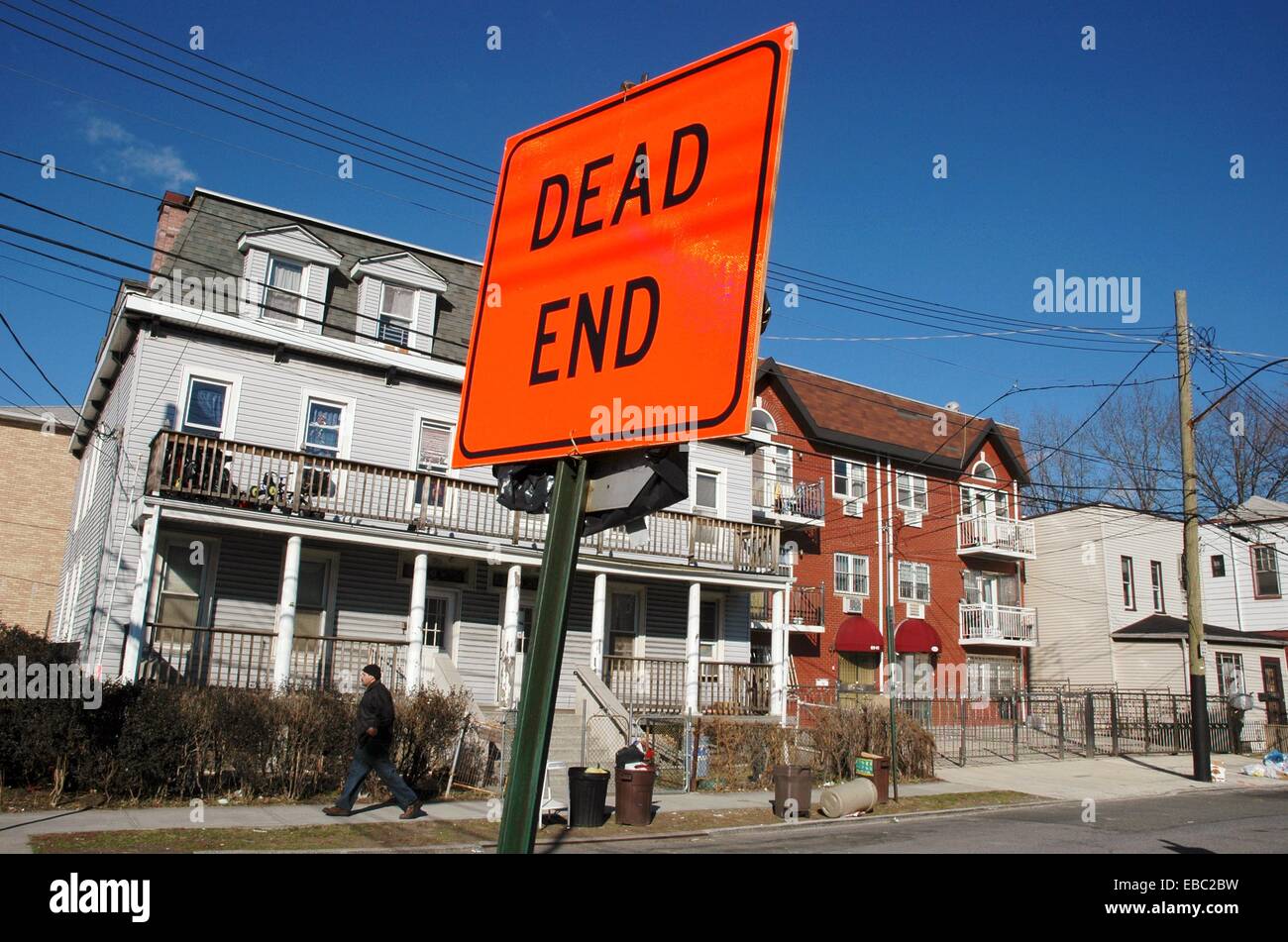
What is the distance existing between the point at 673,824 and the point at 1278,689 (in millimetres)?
31426

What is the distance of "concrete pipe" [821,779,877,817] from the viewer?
15656 mm

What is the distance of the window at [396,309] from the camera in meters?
22.1

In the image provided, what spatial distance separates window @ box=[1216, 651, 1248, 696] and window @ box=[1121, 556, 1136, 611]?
11.3 feet

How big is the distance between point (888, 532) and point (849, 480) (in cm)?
224

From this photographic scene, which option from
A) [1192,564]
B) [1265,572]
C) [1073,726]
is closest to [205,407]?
[1192,564]

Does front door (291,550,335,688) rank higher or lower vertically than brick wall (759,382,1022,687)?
lower

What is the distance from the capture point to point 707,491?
88.3ft

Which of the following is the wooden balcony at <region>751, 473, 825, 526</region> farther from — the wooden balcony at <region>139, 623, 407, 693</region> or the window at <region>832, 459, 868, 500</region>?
the wooden balcony at <region>139, 623, 407, 693</region>

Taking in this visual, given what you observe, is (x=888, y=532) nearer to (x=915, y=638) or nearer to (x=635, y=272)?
(x=915, y=638)

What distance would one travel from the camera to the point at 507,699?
1961 centimetres

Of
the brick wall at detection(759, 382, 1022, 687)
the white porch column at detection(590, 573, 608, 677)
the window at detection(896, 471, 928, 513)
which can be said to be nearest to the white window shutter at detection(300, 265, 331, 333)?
the white porch column at detection(590, 573, 608, 677)

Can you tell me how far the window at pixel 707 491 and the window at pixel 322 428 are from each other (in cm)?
953
